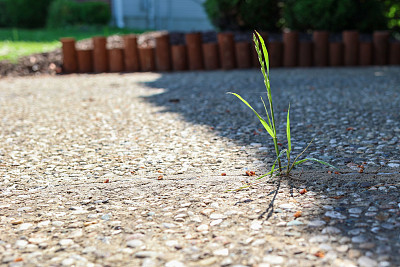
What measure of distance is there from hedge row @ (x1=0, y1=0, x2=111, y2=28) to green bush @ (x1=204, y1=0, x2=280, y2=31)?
18.1 ft

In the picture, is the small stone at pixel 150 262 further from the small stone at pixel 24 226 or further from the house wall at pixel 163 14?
the house wall at pixel 163 14

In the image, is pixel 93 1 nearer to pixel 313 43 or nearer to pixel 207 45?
pixel 207 45

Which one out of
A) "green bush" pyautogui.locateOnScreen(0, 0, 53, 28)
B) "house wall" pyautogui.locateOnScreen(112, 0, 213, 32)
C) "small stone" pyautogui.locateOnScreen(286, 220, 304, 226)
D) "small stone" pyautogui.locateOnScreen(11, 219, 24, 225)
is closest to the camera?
"small stone" pyautogui.locateOnScreen(286, 220, 304, 226)

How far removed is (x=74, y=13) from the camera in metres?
12.4

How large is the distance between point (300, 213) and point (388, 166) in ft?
2.62

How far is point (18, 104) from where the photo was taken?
183 inches

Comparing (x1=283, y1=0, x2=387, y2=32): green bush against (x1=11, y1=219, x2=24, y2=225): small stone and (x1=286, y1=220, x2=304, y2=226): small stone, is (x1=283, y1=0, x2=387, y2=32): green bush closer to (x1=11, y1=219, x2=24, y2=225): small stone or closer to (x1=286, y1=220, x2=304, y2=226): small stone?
(x1=286, y1=220, x2=304, y2=226): small stone

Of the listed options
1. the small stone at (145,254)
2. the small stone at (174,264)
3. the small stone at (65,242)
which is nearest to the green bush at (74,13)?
the small stone at (65,242)

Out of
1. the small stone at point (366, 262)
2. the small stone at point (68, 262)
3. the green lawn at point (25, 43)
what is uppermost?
the green lawn at point (25, 43)

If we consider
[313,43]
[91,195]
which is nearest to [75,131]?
[91,195]

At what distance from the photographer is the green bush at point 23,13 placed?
12.8 metres

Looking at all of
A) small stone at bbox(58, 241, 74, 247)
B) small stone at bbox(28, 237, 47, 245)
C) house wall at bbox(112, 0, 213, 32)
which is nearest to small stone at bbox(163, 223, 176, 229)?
small stone at bbox(58, 241, 74, 247)

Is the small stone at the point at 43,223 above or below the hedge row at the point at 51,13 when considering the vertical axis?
below

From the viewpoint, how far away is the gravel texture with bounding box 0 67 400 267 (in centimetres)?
167
